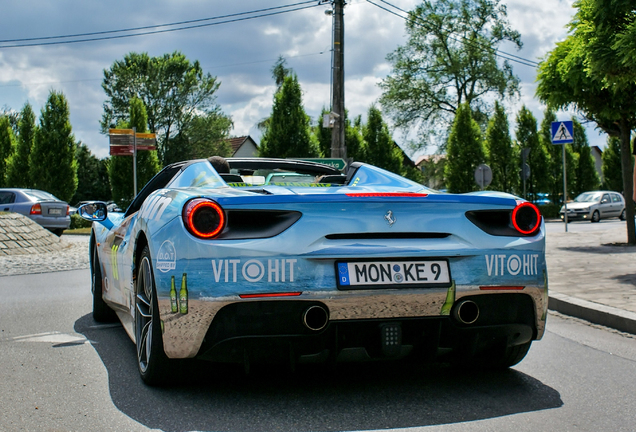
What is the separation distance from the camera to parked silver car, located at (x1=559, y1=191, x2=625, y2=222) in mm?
32094

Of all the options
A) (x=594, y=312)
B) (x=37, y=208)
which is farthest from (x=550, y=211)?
(x=594, y=312)

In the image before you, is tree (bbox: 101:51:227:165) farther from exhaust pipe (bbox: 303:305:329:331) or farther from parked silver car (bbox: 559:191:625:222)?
exhaust pipe (bbox: 303:305:329:331)

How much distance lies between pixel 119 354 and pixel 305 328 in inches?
77.3

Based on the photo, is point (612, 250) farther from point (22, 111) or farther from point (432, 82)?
point (22, 111)

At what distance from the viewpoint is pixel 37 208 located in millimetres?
20609

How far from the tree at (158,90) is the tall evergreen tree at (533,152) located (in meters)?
28.2

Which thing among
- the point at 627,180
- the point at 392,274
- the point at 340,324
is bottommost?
the point at 340,324

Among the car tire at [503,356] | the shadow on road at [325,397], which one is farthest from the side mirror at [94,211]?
the car tire at [503,356]

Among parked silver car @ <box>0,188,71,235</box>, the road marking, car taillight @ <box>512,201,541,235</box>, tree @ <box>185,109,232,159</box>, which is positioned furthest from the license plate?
tree @ <box>185,109,232,159</box>

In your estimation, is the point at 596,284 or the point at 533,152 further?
the point at 533,152

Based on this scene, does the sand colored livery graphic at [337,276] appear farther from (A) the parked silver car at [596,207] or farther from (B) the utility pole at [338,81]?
(A) the parked silver car at [596,207]

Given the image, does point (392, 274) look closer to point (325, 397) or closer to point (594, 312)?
point (325, 397)

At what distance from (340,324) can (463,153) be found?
35465mm

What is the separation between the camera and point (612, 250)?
41.7 ft
